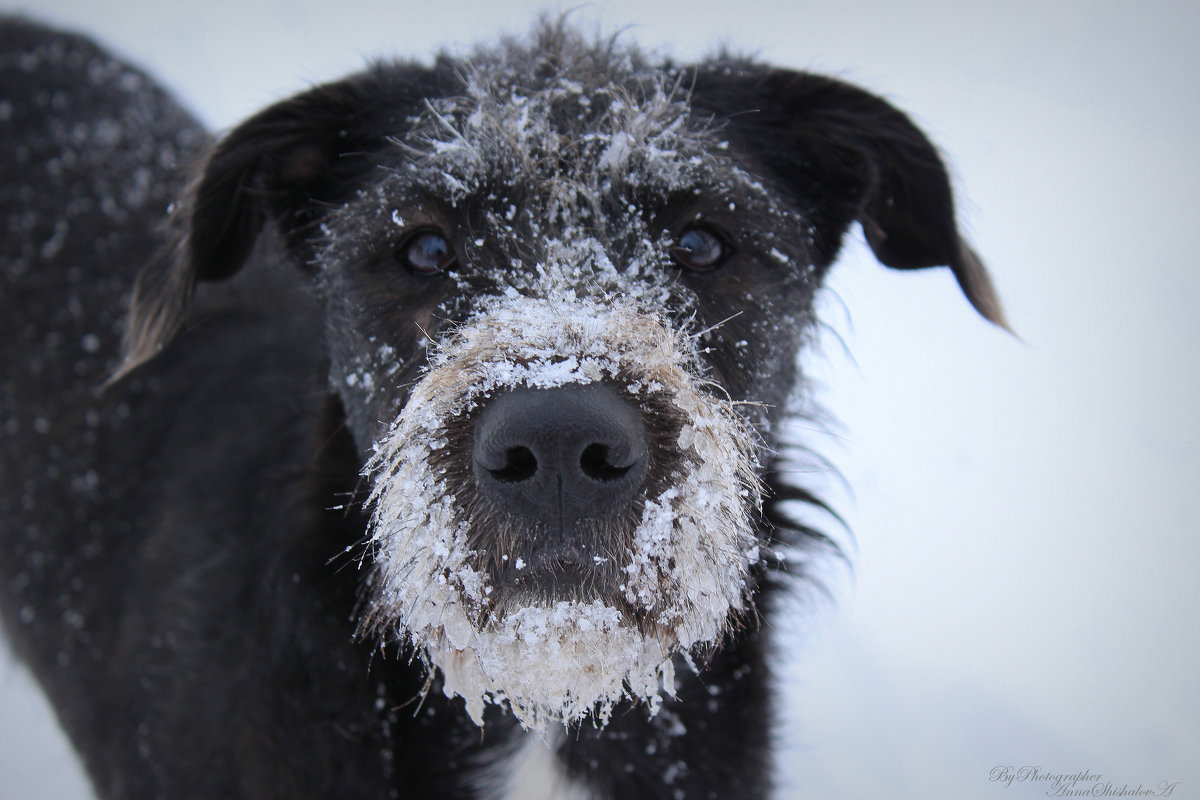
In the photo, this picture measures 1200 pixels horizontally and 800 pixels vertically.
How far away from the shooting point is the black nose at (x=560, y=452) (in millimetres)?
1341

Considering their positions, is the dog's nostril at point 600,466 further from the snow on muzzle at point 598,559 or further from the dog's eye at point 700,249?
the dog's eye at point 700,249

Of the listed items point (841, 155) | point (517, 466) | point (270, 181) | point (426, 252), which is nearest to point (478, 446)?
point (517, 466)

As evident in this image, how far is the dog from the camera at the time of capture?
148cm

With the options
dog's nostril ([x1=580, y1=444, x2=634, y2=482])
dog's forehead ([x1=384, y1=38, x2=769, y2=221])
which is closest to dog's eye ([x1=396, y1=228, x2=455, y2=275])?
dog's forehead ([x1=384, y1=38, x2=769, y2=221])

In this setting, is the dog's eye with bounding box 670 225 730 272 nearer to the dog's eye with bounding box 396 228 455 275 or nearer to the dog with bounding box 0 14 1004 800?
the dog with bounding box 0 14 1004 800

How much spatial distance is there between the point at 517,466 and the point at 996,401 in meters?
4.17

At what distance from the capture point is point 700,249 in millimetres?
2074

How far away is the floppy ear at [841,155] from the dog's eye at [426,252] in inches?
35.1

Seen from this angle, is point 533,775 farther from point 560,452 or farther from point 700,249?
point 700,249

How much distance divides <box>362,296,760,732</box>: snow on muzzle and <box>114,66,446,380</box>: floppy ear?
105 centimetres

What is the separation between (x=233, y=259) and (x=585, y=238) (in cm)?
134

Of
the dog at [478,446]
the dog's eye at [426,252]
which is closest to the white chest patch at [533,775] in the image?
the dog at [478,446]

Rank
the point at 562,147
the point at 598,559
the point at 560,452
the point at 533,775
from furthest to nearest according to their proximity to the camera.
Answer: the point at 533,775
the point at 562,147
the point at 598,559
the point at 560,452

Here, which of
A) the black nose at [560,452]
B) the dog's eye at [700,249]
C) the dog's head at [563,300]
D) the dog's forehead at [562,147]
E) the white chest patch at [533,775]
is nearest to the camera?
the black nose at [560,452]
